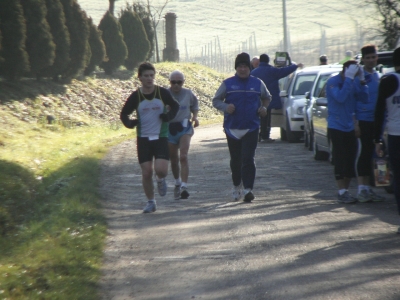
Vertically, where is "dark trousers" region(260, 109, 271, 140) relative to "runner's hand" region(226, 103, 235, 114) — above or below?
below

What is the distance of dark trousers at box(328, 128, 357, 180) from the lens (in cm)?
1087

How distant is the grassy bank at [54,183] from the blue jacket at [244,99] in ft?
7.37

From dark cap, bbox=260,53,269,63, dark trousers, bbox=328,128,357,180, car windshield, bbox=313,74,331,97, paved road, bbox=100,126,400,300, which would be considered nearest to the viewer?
paved road, bbox=100,126,400,300

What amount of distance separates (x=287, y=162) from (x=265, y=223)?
684cm

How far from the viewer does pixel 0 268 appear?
702 centimetres

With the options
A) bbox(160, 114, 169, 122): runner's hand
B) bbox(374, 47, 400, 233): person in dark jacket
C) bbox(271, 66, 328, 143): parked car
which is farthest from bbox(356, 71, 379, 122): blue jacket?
bbox(271, 66, 328, 143): parked car

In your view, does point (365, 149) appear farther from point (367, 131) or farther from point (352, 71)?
point (352, 71)

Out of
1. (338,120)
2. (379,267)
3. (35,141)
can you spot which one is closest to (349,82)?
(338,120)

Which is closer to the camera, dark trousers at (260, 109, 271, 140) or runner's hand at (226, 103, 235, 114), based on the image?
runner's hand at (226, 103, 235, 114)

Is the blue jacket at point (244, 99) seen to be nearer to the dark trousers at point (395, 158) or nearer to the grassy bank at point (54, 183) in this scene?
the grassy bank at point (54, 183)

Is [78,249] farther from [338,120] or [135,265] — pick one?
[338,120]

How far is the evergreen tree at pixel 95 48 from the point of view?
110 feet

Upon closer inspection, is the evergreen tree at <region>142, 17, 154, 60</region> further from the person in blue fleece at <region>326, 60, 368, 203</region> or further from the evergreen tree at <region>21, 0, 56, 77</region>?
the person in blue fleece at <region>326, 60, 368, 203</region>

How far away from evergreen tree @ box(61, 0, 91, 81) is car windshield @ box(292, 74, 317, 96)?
11.9 m
